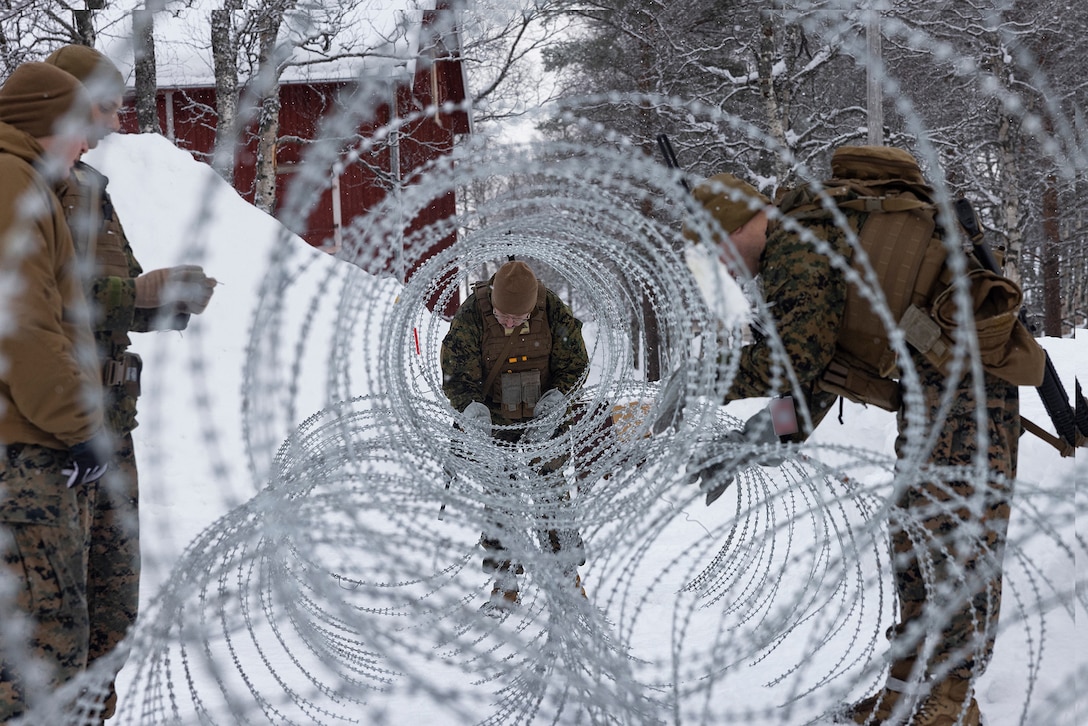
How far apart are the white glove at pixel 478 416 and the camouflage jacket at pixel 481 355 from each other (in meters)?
0.08

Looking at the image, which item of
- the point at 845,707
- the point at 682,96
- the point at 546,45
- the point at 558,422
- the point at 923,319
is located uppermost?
the point at 546,45

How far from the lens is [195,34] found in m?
18.2

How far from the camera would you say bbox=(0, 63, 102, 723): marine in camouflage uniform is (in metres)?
2.55

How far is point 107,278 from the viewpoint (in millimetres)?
3004

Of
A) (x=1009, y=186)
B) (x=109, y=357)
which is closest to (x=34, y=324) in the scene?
(x=109, y=357)

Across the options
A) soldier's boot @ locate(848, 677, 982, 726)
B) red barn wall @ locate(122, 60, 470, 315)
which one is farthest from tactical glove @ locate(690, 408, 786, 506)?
red barn wall @ locate(122, 60, 470, 315)

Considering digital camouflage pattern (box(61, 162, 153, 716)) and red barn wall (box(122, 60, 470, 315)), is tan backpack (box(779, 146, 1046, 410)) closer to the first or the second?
digital camouflage pattern (box(61, 162, 153, 716))

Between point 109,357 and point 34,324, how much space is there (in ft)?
1.88

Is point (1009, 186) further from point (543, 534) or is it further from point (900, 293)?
point (900, 293)

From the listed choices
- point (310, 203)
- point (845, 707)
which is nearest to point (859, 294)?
point (845, 707)

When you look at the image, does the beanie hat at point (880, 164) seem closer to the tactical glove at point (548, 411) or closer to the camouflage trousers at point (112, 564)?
the tactical glove at point (548, 411)

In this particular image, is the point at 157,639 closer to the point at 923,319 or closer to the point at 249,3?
the point at 923,319

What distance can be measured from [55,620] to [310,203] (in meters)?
1.41

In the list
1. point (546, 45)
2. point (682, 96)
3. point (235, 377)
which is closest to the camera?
point (235, 377)
